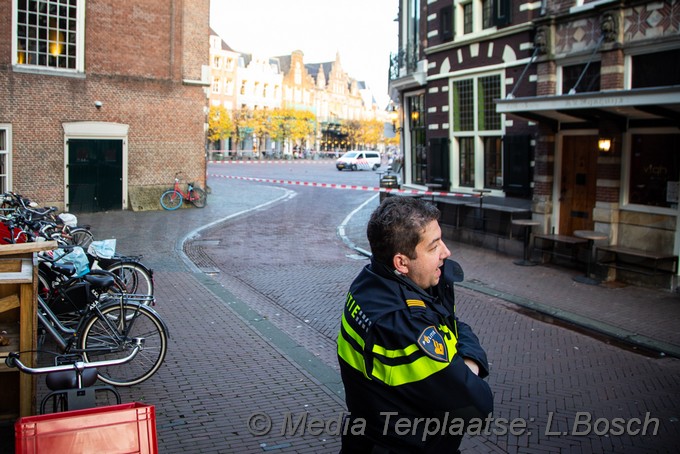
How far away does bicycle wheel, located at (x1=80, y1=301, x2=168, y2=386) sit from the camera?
5.78 m

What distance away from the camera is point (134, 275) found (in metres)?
8.19

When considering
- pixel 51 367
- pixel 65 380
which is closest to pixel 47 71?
pixel 51 367

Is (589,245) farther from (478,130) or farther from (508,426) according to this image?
(508,426)

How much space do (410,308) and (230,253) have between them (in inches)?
462

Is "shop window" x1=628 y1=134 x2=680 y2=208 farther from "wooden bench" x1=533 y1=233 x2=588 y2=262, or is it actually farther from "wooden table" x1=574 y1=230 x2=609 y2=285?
"wooden bench" x1=533 y1=233 x2=588 y2=262

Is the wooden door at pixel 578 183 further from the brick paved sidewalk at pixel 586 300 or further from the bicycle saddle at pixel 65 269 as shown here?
the bicycle saddle at pixel 65 269

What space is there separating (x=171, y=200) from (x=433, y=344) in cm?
2060

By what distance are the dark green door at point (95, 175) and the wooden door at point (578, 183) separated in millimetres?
13996

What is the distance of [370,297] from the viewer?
2.45m

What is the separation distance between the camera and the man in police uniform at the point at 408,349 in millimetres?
2275

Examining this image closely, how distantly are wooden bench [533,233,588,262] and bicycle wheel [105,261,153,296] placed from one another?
7493 mm

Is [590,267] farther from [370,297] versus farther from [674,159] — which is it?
[370,297]

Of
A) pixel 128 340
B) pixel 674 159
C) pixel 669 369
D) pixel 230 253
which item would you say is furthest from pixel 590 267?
pixel 128 340

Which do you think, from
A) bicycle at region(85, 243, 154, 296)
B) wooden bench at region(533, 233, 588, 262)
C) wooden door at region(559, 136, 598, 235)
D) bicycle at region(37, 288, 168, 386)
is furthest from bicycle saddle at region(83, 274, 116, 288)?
wooden door at region(559, 136, 598, 235)
